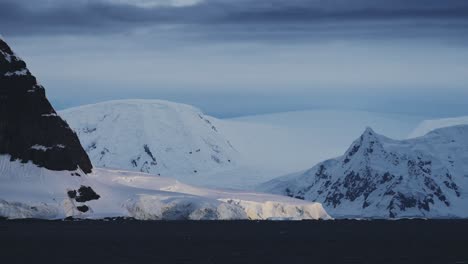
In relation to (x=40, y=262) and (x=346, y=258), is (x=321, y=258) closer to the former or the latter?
(x=346, y=258)

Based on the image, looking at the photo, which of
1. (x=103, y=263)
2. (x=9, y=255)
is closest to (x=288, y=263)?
(x=103, y=263)

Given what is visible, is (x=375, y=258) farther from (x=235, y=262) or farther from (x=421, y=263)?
(x=235, y=262)

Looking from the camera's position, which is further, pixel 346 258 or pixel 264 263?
pixel 346 258

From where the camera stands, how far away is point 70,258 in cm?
18588

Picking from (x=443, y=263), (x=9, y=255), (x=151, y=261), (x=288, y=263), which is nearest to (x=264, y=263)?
(x=288, y=263)

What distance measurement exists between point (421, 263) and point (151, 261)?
4256cm

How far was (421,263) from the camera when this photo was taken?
180 metres

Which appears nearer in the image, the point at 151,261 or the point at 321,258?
the point at 151,261

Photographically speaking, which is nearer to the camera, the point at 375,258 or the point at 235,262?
the point at 235,262

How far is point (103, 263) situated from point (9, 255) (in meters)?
21.9

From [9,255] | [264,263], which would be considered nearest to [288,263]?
[264,263]

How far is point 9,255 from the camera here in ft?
616

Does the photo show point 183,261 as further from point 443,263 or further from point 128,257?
point 443,263

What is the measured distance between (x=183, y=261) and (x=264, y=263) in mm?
14362
